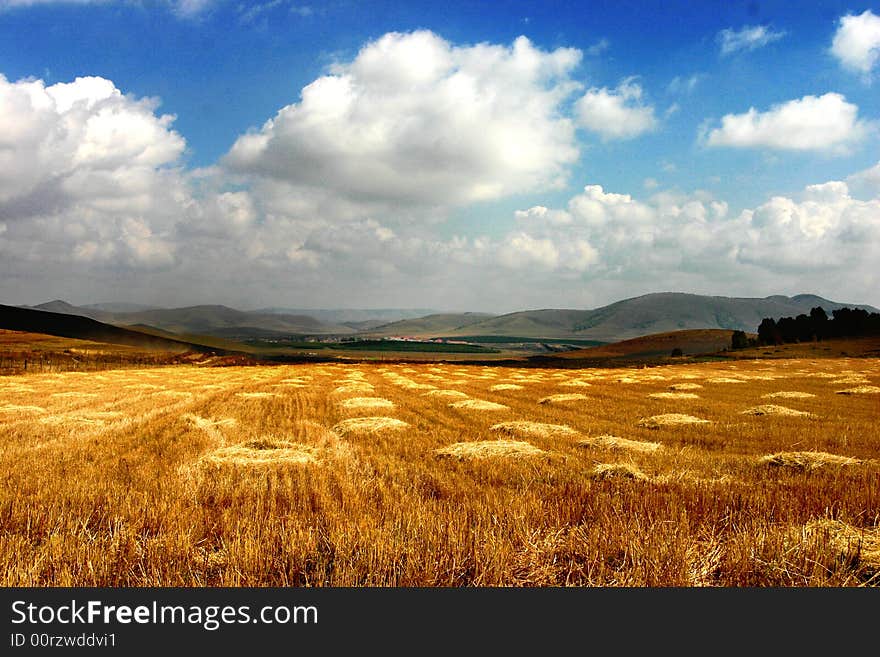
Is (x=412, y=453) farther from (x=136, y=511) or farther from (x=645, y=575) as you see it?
(x=645, y=575)

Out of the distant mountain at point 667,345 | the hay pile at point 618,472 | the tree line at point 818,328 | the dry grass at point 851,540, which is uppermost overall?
the tree line at point 818,328

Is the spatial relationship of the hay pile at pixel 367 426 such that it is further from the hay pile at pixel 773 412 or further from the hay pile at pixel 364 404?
the hay pile at pixel 773 412

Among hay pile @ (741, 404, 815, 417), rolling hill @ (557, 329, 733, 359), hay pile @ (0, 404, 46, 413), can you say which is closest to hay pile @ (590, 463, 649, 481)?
hay pile @ (741, 404, 815, 417)

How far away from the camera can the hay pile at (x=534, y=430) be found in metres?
11.3

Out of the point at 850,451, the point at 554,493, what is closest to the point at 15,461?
the point at 554,493

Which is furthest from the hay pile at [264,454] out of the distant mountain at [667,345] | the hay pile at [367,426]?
the distant mountain at [667,345]

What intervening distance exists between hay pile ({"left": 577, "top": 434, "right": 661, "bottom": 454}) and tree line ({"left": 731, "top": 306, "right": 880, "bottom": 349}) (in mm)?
103154

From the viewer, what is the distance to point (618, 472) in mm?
7336

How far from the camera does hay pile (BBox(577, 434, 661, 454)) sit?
30.9ft

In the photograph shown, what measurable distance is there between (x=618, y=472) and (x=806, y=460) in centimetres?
341

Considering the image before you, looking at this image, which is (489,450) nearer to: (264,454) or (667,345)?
(264,454)

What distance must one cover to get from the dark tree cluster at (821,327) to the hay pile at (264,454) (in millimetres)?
114463

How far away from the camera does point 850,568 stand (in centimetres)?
417

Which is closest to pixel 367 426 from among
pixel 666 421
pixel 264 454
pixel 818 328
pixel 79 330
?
pixel 264 454
